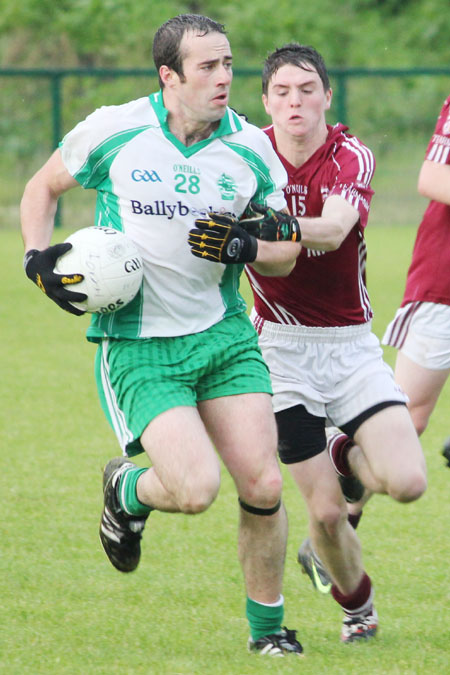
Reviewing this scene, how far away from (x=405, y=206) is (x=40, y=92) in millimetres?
6171

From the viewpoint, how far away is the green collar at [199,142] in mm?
4414

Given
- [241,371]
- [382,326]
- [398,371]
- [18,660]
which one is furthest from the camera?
[382,326]

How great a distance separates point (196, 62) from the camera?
14.4 feet

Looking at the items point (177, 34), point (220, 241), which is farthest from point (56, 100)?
point (220, 241)

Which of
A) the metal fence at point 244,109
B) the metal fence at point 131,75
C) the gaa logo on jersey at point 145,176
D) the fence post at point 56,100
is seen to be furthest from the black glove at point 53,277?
the metal fence at point 131,75

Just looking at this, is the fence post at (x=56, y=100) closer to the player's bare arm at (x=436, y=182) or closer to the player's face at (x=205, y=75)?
the player's bare arm at (x=436, y=182)

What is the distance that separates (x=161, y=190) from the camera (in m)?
4.36

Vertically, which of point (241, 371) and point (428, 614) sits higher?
point (241, 371)

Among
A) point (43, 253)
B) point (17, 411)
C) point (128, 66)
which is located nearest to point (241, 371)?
point (43, 253)

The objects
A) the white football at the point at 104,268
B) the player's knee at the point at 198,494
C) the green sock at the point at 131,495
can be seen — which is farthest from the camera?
the green sock at the point at 131,495

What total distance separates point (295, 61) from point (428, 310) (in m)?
1.54

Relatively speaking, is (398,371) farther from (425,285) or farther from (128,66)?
(128,66)

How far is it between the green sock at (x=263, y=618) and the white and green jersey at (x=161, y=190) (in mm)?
1036

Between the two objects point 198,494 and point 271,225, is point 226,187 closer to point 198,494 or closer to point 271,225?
point 271,225
